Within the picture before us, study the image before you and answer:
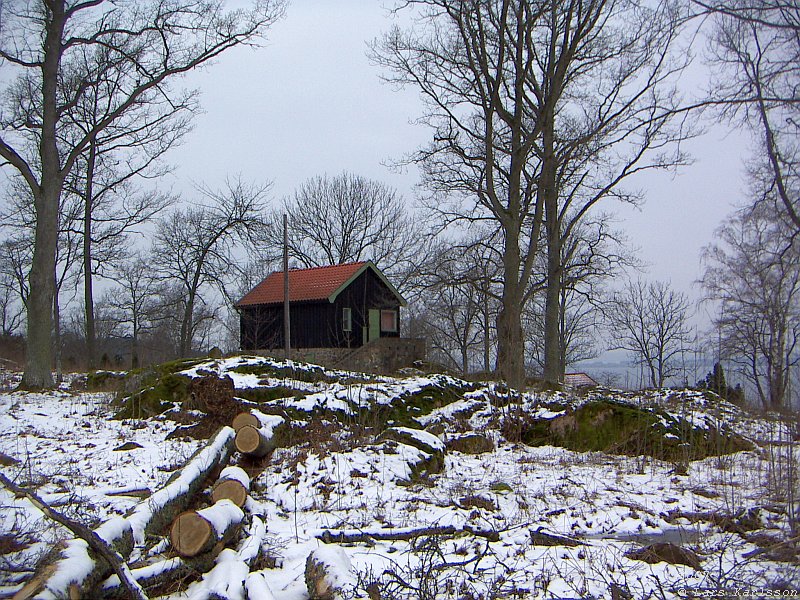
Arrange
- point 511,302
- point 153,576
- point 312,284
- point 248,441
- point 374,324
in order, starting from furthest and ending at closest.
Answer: point 374,324
point 312,284
point 511,302
point 248,441
point 153,576

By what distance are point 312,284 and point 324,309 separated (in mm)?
1777

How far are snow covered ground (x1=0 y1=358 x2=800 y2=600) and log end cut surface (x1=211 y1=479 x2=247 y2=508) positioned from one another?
0.35m

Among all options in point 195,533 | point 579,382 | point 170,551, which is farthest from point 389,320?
point 195,533

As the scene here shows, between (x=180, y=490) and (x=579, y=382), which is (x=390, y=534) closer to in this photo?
(x=180, y=490)

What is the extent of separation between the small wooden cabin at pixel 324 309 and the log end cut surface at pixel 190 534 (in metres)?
24.8

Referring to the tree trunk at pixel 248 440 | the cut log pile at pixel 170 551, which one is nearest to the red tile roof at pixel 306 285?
the tree trunk at pixel 248 440

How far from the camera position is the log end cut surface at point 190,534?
470cm

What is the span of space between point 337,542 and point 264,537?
2.14ft

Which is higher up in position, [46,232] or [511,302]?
[46,232]

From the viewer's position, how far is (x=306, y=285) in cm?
3206

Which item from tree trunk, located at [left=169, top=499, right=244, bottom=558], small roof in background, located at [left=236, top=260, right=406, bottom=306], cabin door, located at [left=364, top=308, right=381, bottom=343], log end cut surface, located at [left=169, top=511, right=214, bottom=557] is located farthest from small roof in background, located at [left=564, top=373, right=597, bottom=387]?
log end cut surface, located at [left=169, top=511, right=214, bottom=557]

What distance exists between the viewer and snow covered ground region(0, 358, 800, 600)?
4.73 metres

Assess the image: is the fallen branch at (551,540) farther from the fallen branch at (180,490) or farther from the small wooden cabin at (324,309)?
the small wooden cabin at (324,309)

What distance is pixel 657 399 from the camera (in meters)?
12.0
